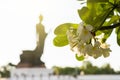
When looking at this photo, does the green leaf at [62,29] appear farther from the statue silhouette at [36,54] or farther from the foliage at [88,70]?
the foliage at [88,70]

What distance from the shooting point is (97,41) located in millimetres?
765

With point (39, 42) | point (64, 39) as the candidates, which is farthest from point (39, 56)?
point (64, 39)

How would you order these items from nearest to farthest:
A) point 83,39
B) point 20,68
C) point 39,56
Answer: point 83,39 < point 20,68 < point 39,56

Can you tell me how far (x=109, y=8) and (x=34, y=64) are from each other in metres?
11.9

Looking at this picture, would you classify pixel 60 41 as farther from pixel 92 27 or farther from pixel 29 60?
pixel 29 60

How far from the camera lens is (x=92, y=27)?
74 centimetres

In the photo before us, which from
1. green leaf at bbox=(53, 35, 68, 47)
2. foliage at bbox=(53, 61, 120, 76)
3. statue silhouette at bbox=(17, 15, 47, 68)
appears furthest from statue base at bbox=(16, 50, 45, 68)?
foliage at bbox=(53, 61, 120, 76)

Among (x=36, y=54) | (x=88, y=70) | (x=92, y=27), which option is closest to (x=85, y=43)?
(x=92, y=27)

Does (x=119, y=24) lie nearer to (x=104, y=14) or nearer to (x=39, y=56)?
(x=104, y=14)

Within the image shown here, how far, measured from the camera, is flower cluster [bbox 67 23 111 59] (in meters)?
0.73

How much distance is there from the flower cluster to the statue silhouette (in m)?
11.5

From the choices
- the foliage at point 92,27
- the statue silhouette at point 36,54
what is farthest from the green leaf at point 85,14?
the statue silhouette at point 36,54

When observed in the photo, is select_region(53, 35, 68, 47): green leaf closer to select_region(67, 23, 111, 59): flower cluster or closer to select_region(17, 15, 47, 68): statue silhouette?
select_region(67, 23, 111, 59): flower cluster

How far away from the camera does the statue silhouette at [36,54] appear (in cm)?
1251
